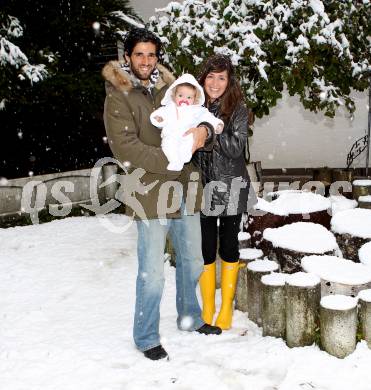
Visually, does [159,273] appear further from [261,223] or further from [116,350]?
[261,223]

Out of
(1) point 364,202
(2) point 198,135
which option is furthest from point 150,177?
(1) point 364,202

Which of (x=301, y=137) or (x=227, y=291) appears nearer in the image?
(x=227, y=291)

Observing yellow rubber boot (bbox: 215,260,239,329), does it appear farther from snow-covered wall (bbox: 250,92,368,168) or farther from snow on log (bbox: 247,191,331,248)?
snow-covered wall (bbox: 250,92,368,168)

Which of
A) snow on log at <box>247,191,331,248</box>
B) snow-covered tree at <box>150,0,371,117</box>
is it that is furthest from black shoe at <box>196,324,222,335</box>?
snow-covered tree at <box>150,0,371,117</box>

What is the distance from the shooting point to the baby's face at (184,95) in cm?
306

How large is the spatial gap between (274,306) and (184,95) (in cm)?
158

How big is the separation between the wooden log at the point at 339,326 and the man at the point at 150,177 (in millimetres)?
887

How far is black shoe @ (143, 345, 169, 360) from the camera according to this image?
10.8 feet

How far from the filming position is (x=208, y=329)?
3.64 metres

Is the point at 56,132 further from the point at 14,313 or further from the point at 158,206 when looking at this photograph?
the point at 158,206

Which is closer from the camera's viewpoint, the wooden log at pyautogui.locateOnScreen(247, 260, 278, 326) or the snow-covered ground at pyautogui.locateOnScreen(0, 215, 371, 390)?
the snow-covered ground at pyautogui.locateOnScreen(0, 215, 371, 390)

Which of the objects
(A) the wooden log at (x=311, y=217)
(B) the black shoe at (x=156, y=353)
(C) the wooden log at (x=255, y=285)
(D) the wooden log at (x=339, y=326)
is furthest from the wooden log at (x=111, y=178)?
(D) the wooden log at (x=339, y=326)

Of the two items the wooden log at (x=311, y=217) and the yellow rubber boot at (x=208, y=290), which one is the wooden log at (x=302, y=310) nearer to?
the yellow rubber boot at (x=208, y=290)

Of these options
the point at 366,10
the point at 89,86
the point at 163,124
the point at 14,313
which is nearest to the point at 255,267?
the point at 163,124
